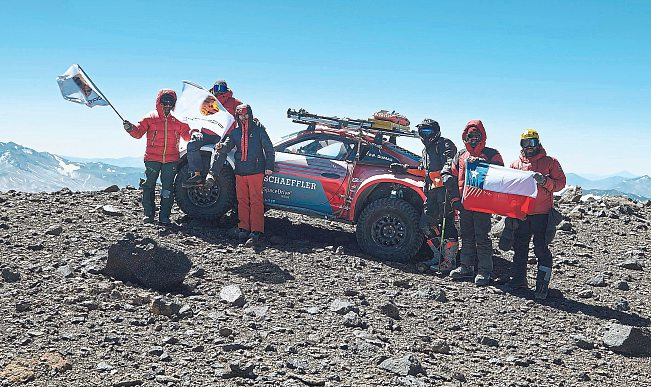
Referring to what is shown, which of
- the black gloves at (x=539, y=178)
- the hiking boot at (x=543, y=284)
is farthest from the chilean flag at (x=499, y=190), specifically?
the hiking boot at (x=543, y=284)

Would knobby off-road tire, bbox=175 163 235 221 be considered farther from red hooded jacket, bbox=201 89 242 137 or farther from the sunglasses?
the sunglasses

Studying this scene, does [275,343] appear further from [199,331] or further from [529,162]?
[529,162]

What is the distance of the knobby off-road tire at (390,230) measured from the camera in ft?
Result: 29.2

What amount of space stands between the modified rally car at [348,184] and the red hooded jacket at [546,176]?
1626 millimetres

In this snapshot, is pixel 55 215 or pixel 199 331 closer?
pixel 199 331

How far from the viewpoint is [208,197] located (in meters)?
10.2

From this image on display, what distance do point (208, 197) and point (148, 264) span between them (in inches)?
122

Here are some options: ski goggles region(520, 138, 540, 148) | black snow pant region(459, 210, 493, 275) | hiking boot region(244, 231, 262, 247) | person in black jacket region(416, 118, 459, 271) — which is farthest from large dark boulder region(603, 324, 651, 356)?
hiking boot region(244, 231, 262, 247)

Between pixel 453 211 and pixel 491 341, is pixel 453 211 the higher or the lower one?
the higher one

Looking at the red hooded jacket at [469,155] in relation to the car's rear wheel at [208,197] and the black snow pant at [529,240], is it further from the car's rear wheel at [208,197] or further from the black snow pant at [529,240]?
the car's rear wheel at [208,197]

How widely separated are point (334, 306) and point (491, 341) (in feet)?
5.53

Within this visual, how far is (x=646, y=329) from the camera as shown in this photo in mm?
6766

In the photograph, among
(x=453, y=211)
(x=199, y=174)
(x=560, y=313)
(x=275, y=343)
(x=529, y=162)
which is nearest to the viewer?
(x=275, y=343)

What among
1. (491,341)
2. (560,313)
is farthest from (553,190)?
(491,341)
